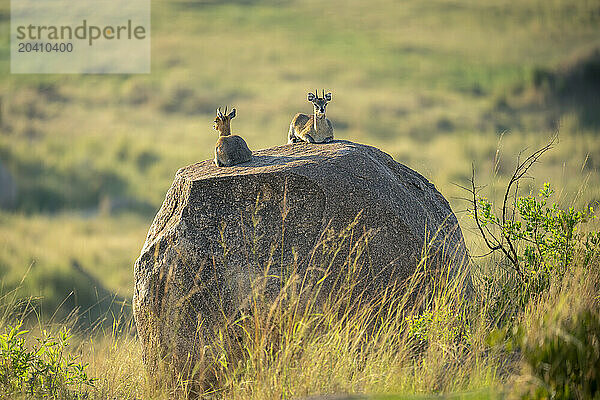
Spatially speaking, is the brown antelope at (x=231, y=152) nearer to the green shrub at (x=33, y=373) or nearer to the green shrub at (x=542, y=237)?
the green shrub at (x=33, y=373)

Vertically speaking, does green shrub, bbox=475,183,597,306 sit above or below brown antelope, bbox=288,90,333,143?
below

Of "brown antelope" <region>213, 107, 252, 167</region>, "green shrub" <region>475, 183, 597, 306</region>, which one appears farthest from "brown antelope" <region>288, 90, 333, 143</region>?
"green shrub" <region>475, 183, 597, 306</region>

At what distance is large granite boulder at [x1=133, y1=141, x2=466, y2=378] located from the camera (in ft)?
17.0

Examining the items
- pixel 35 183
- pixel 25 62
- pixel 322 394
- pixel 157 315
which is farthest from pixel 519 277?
pixel 25 62

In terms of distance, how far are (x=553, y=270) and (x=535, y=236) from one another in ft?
1.23

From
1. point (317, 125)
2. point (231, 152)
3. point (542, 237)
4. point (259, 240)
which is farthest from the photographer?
point (317, 125)

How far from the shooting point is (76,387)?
5762mm

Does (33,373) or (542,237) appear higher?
(542,237)

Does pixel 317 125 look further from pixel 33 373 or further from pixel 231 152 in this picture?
pixel 33 373

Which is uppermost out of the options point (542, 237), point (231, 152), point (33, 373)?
point (231, 152)

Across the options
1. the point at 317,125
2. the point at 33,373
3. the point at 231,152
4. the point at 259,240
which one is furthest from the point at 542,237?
the point at 33,373

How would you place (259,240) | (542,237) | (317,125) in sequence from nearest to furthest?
(259,240) < (542,237) < (317,125)

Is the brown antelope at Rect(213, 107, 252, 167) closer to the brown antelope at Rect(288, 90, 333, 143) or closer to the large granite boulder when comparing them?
the large granite boulder

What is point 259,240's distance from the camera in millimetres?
5195
